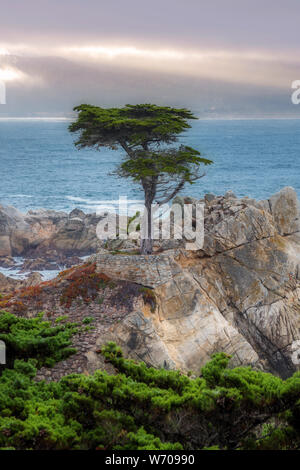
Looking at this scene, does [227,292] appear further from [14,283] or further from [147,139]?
[14,283]

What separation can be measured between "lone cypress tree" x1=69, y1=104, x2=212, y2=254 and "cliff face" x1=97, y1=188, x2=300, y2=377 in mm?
1890

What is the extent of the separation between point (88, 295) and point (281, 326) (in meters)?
7.15

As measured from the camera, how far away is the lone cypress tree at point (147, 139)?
13855mm

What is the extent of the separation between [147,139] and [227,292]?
20.8 ft

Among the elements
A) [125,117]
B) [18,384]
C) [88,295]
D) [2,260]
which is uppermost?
[125,117]

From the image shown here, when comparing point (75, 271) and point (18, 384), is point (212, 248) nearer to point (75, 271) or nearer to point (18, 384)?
point (75, 271)

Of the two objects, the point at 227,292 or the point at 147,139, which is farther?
the point at 227,292

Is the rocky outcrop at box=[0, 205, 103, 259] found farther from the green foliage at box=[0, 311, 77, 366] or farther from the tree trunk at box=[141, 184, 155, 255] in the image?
Result: the green foliage at box=[0, 311, 77, 366]

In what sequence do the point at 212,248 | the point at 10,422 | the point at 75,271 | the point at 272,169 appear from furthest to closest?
the point at 272,169 → the point at 212,248 → the point at 75,271 → the point at 10,422

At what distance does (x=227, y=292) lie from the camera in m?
15.0

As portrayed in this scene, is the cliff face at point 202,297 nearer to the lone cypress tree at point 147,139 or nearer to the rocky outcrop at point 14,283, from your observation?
the lone cypress tree at point 147,139

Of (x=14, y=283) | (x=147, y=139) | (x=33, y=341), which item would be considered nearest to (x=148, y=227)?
(x=147, y=139)

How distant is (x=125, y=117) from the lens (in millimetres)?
14773

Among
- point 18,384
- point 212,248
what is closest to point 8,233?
point 212,248
